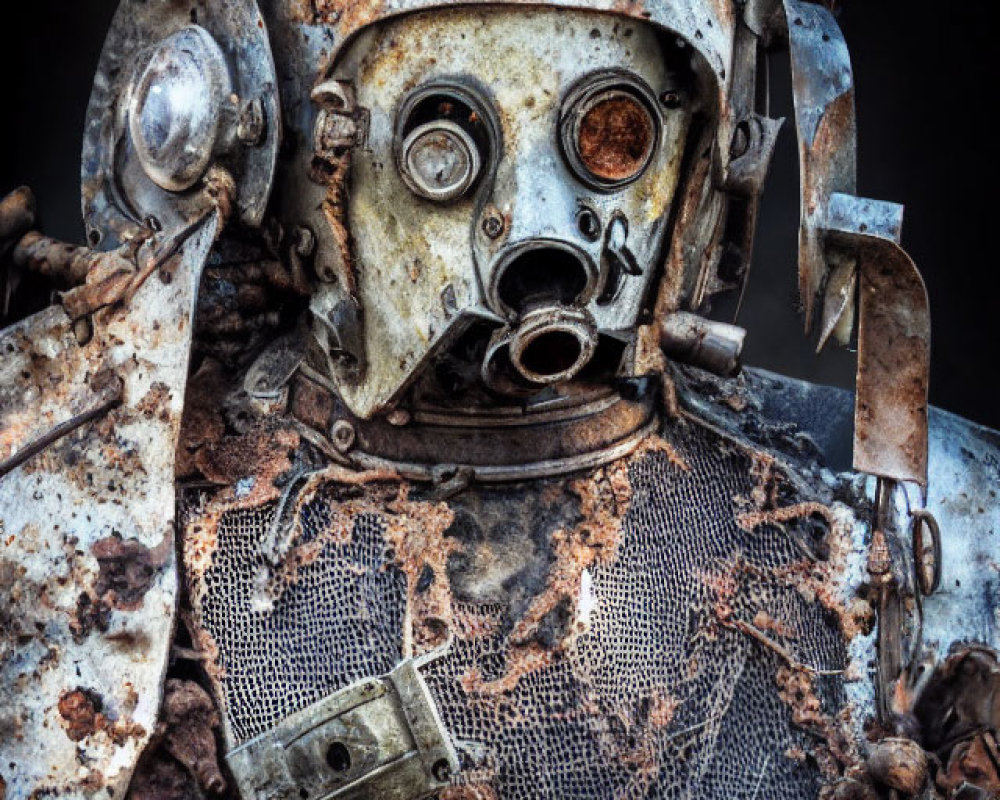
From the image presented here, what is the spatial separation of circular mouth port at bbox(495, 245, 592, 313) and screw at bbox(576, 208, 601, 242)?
5 centimetres

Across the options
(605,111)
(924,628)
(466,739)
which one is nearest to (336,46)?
(605,111)

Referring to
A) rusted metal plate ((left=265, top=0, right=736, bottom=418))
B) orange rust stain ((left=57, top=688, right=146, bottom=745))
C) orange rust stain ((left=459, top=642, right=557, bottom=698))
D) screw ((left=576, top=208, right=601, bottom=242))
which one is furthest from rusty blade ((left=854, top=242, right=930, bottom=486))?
orange rust stain ((left=57, top=688, right=146, bottom=745))

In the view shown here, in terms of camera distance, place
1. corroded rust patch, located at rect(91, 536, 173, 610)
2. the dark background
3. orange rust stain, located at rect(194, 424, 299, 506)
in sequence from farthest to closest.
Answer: the dark background
orange rust stain, located at rect(194, 424, 299, 506)
corroded rust patch, located at rect(91, 536, 173, 610)

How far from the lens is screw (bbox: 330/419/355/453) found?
425cm

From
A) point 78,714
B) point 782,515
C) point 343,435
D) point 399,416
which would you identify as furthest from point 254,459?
point 782,515

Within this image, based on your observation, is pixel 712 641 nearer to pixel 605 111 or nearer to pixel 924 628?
pixel 924 628

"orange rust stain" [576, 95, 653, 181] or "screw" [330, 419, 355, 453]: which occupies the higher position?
"orange rust stain" [576, 95, 653, 181]

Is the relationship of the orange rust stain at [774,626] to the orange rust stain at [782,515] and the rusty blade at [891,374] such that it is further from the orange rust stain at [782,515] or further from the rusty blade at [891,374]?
the rusty blade at [891,374]

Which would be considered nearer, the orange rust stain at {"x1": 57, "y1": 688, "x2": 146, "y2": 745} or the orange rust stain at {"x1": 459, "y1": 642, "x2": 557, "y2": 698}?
the orange rust stain at {"x1": 57, "y1": 688, "x2": 146, "y2": 745}

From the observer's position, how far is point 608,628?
418 centimetres

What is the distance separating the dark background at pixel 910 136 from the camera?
5.40 metres

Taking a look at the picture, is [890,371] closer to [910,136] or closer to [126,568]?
[126,568]

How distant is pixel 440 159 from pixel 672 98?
0.45 metres

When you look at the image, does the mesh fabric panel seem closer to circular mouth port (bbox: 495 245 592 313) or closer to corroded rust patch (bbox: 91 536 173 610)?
corroded rust patch (bbox: 91 536 173 610)
